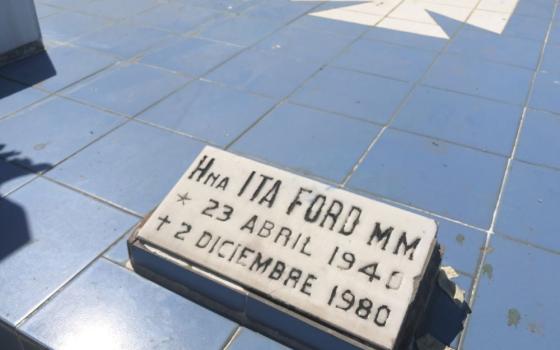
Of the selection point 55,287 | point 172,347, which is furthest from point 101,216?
point 172,347

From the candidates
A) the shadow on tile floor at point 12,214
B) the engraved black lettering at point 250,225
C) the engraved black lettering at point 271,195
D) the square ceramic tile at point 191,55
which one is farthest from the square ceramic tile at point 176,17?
the engraved black lettering at point 250,225

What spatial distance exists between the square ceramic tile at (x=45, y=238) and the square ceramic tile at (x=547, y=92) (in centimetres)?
404

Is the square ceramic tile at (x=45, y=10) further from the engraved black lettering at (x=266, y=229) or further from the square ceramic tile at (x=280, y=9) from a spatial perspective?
the engraved black lettering at (x=266, y=229)

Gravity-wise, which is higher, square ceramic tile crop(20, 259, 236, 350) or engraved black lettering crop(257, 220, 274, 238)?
engraved black lettering crop(257, 220, 274, 238)

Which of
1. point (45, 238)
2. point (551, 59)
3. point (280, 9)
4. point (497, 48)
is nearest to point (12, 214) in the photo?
point (45, 238)

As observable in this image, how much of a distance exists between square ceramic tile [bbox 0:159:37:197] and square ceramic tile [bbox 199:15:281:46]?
303 cm

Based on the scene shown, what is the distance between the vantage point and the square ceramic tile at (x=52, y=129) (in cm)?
379

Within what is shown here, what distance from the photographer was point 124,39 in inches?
227

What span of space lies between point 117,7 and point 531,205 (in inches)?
224

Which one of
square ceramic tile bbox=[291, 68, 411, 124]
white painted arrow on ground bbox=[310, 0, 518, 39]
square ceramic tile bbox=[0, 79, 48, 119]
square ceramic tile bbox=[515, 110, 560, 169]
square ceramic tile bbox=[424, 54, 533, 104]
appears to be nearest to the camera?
square ceramic tile bbox=[515, 110, 560, 169]

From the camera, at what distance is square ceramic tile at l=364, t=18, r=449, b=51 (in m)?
6.10

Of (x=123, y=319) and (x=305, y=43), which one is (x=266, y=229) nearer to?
(x=123, y=319)

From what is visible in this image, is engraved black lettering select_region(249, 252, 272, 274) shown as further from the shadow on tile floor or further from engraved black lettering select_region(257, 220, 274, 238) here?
the shadow on tile floor

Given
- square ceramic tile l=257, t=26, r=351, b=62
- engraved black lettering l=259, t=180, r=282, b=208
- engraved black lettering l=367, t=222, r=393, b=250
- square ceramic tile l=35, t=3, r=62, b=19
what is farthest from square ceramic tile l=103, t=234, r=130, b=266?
square ceramic tile l=35, t=3, r=62, b=19
